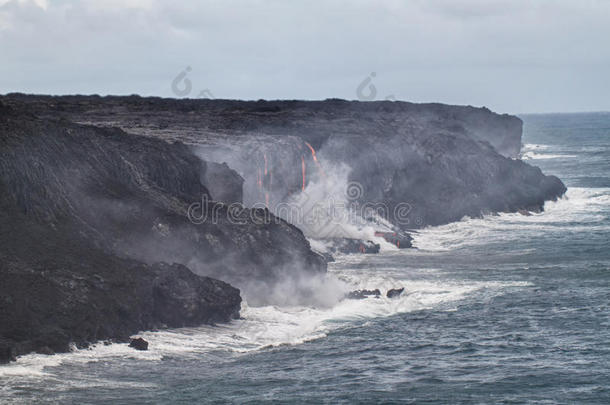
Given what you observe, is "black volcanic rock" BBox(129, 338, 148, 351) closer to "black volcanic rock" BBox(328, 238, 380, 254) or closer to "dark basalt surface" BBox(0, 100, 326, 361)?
"dark basalt surface" BBox(0, 100, 326, 361)

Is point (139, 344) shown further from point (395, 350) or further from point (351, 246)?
point (351, 246)

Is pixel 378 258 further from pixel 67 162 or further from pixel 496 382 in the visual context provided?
pixel 496 382

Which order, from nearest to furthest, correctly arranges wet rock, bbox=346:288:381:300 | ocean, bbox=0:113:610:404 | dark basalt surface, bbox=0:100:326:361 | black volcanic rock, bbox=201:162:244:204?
ocean, bbox=0:113:610:404 < dark basalt surface, bbox=0:100:326:361 < wet rock, bbox=346:288:381:300 < black volcanic rock, bbox=201:162:244:204

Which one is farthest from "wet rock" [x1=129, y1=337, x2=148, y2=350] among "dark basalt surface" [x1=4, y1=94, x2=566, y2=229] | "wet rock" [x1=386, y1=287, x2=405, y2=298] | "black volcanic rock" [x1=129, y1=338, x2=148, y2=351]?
"dark basalt surface" [x1=4, y1=94, x2=566, y2=229]

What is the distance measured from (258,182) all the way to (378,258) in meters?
13.2

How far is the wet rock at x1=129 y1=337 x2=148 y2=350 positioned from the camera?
44016mm

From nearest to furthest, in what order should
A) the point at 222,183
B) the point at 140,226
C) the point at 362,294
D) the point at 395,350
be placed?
the point at 395,350 < the point at 140,226 < the point at 362,294 < the point at 222,183

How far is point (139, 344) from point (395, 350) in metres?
12.3

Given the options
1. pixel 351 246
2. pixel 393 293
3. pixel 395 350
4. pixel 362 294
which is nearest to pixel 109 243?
pixel 362 294

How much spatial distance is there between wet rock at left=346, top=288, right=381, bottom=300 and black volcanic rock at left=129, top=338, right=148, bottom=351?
16743 mm

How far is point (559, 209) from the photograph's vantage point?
340 feet

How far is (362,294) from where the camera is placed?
190ft

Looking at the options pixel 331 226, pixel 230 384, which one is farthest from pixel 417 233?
pixel 230 384

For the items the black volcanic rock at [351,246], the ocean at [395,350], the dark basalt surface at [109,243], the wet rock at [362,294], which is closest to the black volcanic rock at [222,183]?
the dark basalt surface at [109,243]
